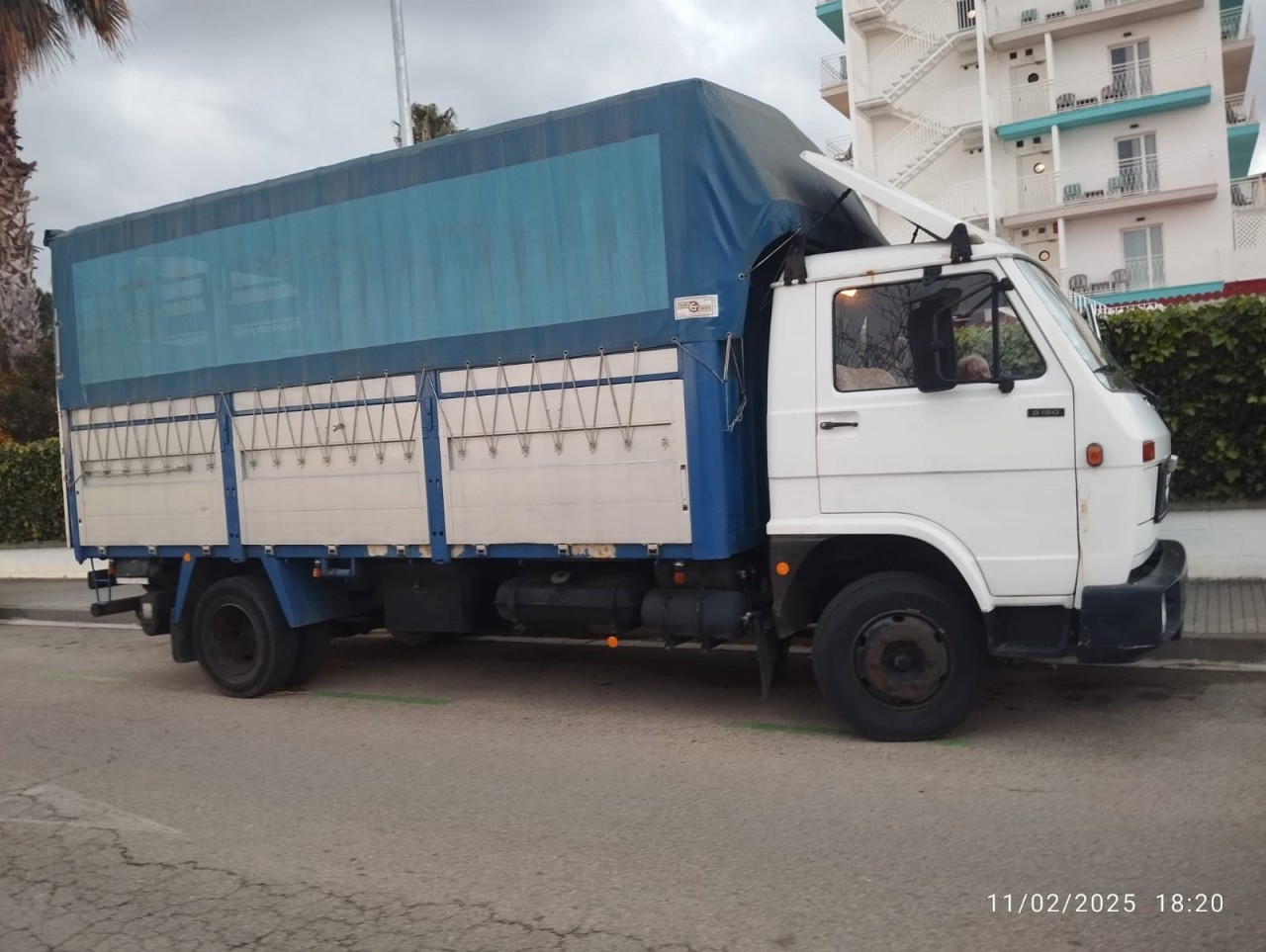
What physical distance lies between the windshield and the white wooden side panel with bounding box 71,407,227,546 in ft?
18.3

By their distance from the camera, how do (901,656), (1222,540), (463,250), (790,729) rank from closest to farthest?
1. (901,656)
2. (790,729)
3. (463,250)
4. (1222,540)

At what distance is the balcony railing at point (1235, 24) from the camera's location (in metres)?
32.3

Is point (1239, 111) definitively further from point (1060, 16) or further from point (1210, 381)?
point (1210, 381)

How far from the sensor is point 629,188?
20.5ft

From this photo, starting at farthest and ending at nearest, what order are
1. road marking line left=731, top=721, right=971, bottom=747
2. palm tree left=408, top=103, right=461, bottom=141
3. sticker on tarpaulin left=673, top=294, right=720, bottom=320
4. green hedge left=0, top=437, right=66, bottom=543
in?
palm tree left=408, top=103, right=461, bottom=141 < green hedge left=0, top=437, right=66, bottom=543 < sticker on tarpaulin left=673, top=294, right=720, bottom=320 < road marking line left=731, top=721, right=971, bottom=747

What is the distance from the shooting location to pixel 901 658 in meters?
5.76

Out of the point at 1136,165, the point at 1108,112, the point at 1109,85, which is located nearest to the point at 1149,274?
the point at 1136,165

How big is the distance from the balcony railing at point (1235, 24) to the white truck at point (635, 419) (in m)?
31.8

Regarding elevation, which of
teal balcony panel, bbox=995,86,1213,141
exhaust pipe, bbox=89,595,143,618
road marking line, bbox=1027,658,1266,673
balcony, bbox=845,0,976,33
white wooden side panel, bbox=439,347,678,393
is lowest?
road marking line, bbox=1027,658,1266,673

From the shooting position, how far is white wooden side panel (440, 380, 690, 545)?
615 centimetres

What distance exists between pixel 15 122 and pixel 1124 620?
1876 cm

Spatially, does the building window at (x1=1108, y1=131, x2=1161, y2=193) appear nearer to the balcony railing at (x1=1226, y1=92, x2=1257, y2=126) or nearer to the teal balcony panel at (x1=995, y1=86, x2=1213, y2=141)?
the teal balcony panel at (x1=995, y1=86, x2=1213, y2=141)

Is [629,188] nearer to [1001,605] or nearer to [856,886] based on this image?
[1001,605]

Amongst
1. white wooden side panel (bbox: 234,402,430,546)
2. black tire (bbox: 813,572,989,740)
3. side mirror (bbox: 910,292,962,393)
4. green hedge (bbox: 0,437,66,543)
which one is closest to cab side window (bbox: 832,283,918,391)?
side mirror (bbox: 910,292,962,393)
